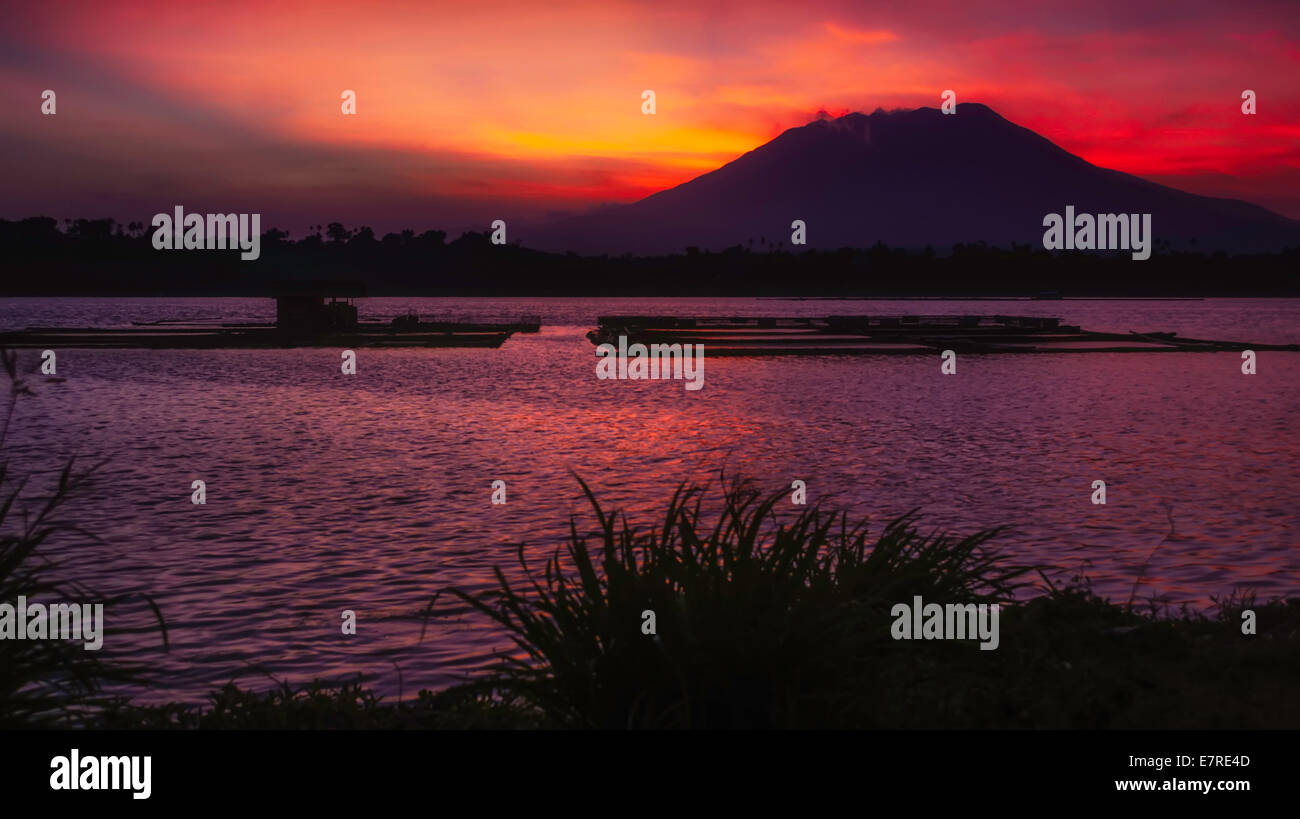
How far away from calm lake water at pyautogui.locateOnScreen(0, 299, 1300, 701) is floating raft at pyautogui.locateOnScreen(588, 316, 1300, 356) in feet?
60.1

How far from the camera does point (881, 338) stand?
76500 millimetres

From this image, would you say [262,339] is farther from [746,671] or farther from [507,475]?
[746,671]

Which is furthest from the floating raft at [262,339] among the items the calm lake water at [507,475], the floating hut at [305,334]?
the calm lake water at [507,475]

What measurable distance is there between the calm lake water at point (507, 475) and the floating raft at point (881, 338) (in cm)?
1831

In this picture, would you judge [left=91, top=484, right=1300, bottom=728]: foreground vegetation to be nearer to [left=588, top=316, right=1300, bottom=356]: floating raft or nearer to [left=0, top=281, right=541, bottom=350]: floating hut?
[left=588, top=316, right=1300, bottom=356]: floating raft

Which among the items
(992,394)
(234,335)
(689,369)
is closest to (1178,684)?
(992,394)

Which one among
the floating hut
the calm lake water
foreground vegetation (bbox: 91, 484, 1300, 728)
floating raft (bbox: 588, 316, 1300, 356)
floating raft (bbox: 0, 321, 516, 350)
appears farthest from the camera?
the floating hut

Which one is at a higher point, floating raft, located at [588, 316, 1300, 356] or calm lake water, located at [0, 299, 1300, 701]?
floating raft, located at [588, 316, 1300, 356]

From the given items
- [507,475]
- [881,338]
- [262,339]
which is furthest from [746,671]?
[262,339]

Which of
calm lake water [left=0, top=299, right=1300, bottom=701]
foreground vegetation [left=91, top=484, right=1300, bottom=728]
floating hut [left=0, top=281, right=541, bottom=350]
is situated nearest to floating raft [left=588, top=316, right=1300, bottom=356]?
floating hut [left=0, top=281, right=541, bottom=350]

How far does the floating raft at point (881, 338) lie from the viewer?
217 ft

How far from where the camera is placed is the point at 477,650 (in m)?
9.85

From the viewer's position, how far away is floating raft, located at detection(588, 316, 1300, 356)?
6625 centimetres
